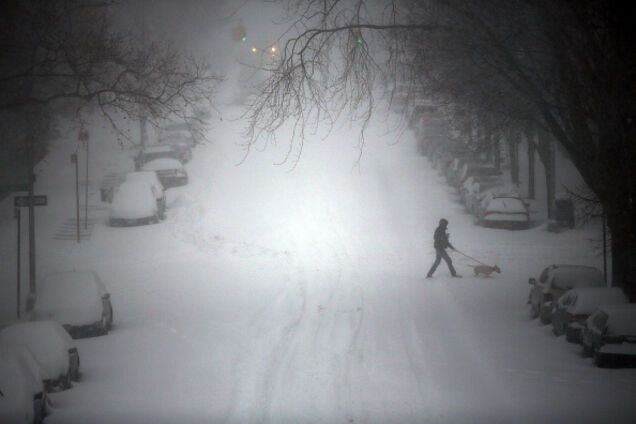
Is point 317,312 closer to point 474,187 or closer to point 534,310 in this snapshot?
point 534,310

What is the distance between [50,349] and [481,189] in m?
24.9

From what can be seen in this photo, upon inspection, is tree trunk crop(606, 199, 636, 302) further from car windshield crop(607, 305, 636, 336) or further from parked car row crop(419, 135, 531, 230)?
parked car row crop(419, 135, 531, 230)

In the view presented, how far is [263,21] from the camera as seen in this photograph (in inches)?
3738

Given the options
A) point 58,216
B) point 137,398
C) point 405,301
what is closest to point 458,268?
point 405,301

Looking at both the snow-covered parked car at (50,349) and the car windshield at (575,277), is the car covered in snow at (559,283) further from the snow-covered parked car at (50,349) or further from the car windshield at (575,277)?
the snow-covered parked car at (50,349)

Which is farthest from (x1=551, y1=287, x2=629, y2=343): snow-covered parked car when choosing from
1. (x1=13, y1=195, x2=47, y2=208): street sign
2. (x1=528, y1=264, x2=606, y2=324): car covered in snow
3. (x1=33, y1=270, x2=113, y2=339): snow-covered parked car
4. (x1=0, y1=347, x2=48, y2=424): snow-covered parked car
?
(x1=13, y1=195, x2=47, y2=208): street sign

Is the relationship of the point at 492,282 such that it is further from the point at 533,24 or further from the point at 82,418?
the point at 82,418

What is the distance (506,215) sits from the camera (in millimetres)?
30422

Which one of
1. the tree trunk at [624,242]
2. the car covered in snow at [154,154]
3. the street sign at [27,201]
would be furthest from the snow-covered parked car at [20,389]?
the car covered in snow at [154,154]

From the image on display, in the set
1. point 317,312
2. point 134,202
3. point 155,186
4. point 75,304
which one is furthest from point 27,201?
point 155,186

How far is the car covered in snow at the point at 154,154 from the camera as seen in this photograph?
43000mm

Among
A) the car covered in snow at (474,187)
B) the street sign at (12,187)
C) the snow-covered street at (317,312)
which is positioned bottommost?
the snow-covered street at (317,312)

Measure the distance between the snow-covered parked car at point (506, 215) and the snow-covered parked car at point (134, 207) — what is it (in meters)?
14.3

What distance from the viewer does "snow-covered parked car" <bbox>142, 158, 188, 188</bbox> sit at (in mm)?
40031
